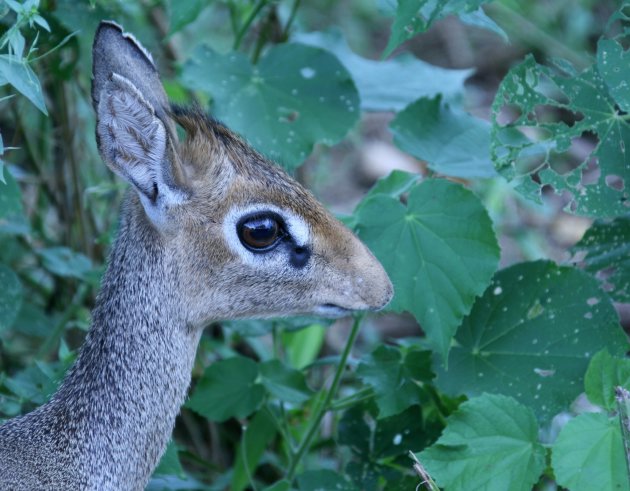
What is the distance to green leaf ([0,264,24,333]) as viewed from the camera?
3.41m

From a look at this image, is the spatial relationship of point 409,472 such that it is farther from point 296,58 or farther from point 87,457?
point 296,58

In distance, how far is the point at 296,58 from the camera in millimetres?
3840

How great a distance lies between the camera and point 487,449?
9.37 feet

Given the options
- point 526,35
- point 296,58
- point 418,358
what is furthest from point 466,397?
point 526,35

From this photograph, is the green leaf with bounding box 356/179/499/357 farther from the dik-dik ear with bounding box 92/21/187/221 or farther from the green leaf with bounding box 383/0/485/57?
the dik-dik ear with bounding box 92/21/187/221

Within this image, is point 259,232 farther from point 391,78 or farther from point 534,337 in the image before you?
point 391,78

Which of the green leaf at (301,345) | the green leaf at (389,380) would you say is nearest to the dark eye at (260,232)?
the green leaf at (389,380)

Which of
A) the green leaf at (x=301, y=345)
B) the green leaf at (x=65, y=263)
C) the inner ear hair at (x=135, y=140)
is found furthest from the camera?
the green leaf at (x=301, y=345)

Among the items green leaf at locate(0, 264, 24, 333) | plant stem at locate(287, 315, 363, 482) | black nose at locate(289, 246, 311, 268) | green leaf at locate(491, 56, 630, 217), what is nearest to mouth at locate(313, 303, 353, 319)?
black nose at locate(289, 246, 311, 268)

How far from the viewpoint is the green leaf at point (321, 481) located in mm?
3330

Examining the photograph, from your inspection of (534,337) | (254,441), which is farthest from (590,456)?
(254,441)

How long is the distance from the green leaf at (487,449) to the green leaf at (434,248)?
0.92ft

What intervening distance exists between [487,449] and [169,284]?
0.98 meters

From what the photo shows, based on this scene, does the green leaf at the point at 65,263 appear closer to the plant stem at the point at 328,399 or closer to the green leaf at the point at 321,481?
the plant stem at the point at 328,399
